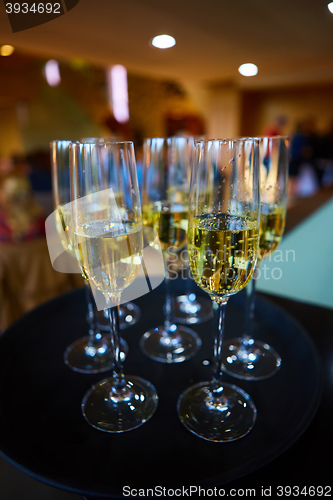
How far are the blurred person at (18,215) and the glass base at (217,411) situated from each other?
5.49 feet

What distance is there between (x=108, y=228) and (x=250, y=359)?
39cm

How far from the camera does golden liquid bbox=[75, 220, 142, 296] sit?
48 cm

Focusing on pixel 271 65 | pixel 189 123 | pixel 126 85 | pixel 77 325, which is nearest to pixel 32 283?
pixel 77 325

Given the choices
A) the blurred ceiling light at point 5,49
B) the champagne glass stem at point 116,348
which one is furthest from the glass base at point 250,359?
the blurred ceiling light at point 5,49

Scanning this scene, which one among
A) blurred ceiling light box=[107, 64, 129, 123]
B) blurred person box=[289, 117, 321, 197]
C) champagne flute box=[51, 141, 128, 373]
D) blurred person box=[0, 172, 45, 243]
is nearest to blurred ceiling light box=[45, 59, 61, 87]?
blurred ceiling light box=[107, 64, 129, 123]

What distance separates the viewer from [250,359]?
66 centimetres

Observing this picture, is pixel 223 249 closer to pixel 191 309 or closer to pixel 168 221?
pixel 168 221

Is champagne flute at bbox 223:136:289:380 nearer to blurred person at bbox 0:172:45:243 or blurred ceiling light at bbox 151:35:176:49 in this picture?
blurred ceiling light at bbox 151:35:176:49

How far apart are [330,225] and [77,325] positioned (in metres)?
1.11

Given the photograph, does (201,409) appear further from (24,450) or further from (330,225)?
(330,225)

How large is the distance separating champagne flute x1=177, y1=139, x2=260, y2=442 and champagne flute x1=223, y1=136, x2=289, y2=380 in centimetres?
12

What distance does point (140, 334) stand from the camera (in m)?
0.72

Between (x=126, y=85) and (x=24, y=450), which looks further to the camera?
(x=126, y=85)

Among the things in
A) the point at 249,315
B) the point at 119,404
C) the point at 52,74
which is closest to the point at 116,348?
the point at 119,404
